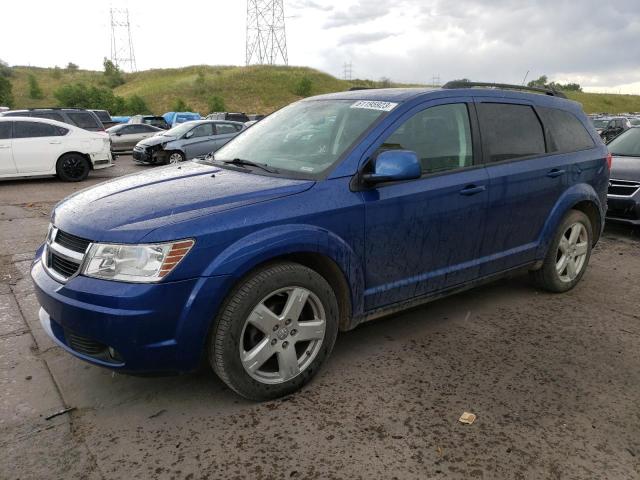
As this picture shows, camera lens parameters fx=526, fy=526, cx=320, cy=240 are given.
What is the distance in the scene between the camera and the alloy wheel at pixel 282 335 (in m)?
2.78

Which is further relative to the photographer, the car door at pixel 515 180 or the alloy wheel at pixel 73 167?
the alloy wheel at pixel 73 167

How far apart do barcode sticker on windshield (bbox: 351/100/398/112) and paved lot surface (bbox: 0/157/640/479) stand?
1593 mm

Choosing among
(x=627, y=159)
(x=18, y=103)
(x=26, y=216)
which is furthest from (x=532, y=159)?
(x=18, y=103)

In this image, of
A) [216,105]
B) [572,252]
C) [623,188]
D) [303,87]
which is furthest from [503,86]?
[303,87]

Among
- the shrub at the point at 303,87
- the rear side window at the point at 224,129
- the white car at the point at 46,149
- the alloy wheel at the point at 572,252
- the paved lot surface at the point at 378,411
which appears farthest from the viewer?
the shrub at the point at 303,87

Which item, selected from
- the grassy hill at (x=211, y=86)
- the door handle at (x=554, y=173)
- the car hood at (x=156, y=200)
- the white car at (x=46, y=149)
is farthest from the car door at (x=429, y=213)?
the grassy hill at (x=211, y=86)

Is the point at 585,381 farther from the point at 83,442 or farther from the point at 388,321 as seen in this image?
the point at 83,442

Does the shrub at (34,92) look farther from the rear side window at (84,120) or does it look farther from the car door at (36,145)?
the car door at (36,145)

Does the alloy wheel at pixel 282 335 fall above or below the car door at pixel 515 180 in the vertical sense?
below

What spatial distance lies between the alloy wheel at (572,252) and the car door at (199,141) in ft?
38.7

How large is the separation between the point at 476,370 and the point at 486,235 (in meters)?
1.03

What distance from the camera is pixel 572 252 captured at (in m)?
4.67

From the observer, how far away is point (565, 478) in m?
2.34

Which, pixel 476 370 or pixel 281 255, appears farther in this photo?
pixel 476 370
